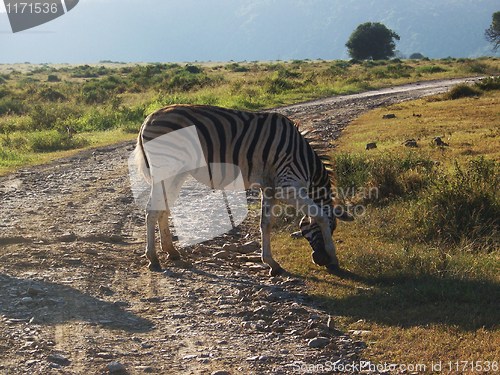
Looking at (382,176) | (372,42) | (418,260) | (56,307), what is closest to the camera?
(56,307)

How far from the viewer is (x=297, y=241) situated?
923 cm

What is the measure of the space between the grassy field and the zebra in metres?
0.50

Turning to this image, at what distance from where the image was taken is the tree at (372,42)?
275ft

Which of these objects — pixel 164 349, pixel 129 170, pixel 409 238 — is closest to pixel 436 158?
pixel 409 238

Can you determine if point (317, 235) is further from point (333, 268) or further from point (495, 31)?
point (495, 31)

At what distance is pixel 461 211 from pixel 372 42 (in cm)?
7798

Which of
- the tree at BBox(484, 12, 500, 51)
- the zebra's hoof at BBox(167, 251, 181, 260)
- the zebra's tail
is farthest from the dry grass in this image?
the tree at BBox(484, 12, 500, 51)

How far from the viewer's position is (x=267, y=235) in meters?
7.95

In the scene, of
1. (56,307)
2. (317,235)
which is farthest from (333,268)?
(56,307)

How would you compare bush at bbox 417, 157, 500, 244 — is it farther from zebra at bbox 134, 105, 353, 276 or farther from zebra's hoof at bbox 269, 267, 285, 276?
zebra's hoof at bbox 269, 267, 285, 276

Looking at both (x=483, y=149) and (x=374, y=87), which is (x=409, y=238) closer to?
(x=483, y=149)

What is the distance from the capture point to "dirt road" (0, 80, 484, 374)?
17.6ft

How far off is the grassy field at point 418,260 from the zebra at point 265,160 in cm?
50

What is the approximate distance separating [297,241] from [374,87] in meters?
29.2
